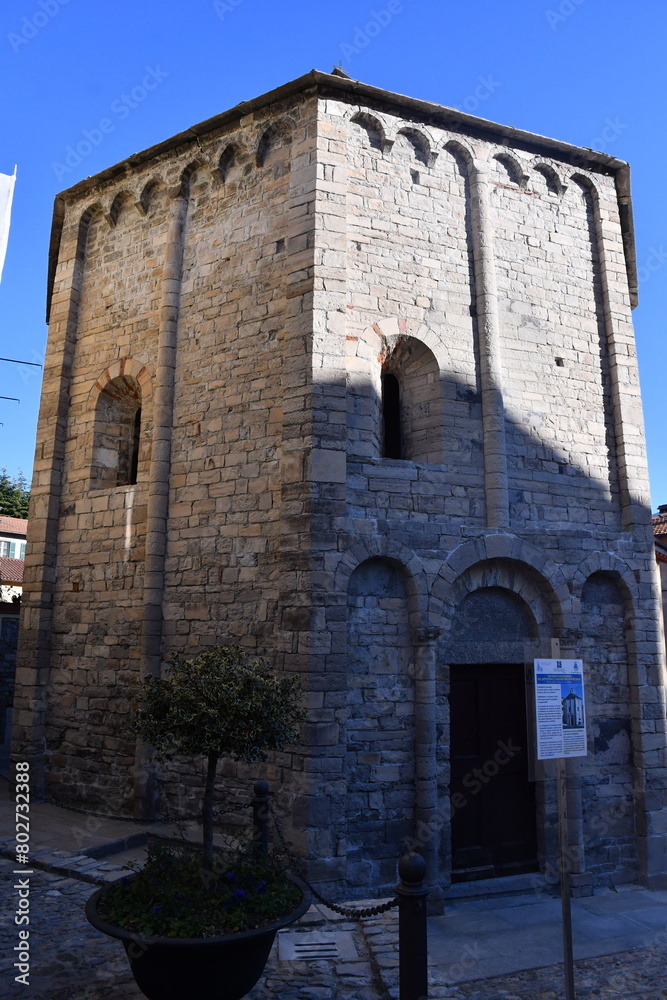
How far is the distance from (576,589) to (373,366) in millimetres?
3685

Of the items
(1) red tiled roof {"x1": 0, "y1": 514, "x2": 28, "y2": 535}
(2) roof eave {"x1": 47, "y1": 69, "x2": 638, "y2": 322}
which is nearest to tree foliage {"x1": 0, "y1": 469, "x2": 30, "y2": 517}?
(1) red tiled roof {"x1": 0, "y1": 514, "x2": 28, "y2": 535}

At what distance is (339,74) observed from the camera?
9336 millimetres

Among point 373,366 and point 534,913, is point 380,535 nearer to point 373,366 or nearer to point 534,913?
point 373,366

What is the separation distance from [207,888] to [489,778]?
4.34 m

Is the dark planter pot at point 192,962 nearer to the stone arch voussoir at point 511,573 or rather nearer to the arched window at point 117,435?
the stone arch voussoir at point 511,573

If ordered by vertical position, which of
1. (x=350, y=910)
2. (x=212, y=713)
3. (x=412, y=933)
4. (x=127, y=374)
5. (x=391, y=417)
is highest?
(x=127, y=374)

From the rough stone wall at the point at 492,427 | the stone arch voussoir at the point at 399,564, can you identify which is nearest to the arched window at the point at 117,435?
the rough stone wall at the point at 492,427

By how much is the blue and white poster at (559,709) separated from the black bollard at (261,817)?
9.01ft

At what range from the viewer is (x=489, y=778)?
8.18 m

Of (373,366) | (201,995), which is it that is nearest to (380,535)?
(373,366)

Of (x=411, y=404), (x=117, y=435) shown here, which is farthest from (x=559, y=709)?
(x=117, y=435)

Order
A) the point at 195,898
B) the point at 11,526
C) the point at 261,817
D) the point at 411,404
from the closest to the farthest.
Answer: the point at 195,898 < the point at 261,817 < the point at 411,404 < the point at 11,526

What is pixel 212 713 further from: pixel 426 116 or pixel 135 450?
pixel 426 116

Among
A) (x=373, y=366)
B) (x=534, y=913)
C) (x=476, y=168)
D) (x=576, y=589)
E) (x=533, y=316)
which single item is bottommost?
(x=534, y=913)
